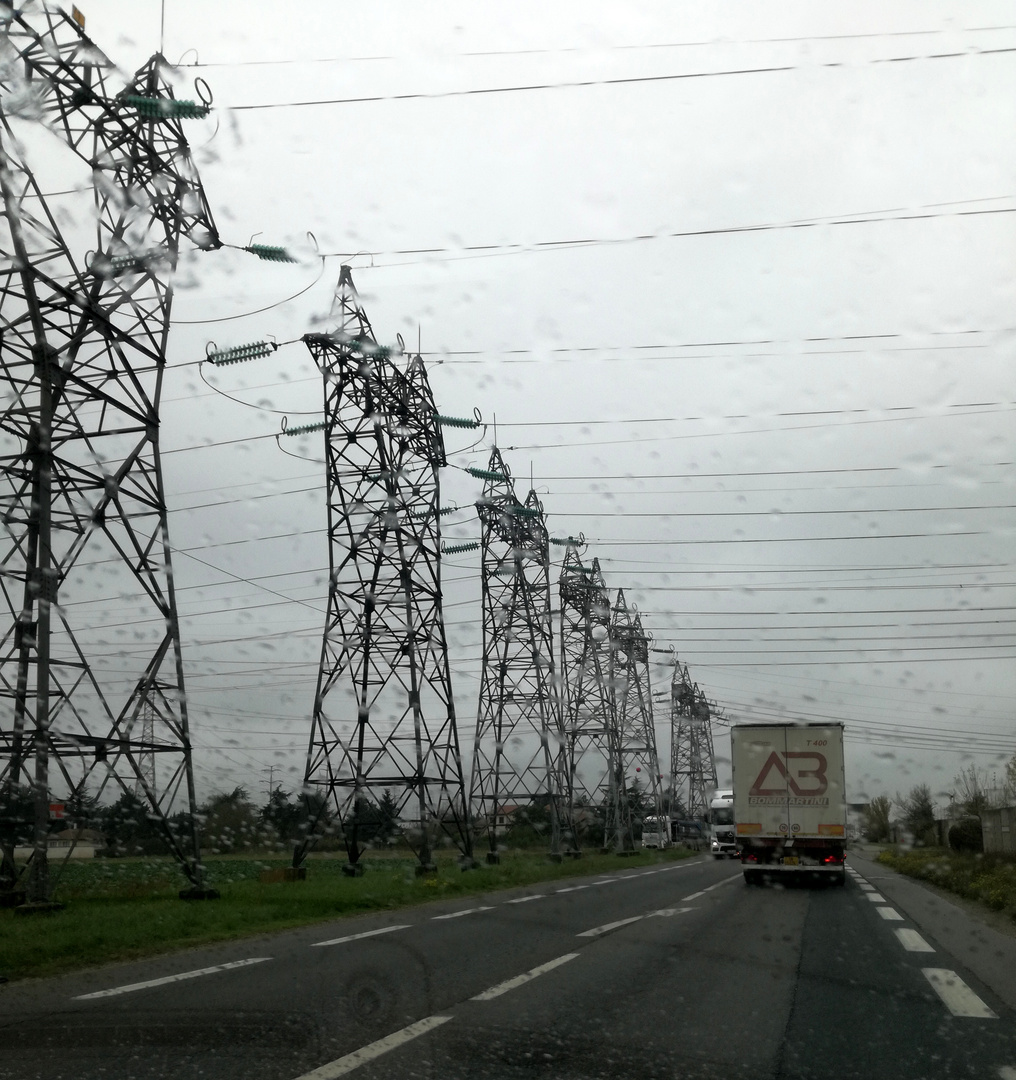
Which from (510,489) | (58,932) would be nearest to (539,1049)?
(58,932)

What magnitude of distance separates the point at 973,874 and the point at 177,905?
16659mm

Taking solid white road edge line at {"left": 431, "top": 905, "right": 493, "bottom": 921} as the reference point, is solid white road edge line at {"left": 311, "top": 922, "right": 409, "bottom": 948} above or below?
above

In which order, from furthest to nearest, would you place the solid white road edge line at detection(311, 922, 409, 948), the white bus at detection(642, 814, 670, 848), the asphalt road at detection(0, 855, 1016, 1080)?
the white bus at detection(642, 814, 670, 848) < the solid white road edge line at detection(311, 922, 409, 948) < the asphalt road at detection(0, 855, 1016, 1080)

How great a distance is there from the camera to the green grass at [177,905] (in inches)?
465

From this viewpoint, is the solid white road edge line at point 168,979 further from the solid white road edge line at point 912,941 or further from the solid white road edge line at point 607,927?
the solid white road edge line at point 912,941

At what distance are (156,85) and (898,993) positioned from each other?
702 inches

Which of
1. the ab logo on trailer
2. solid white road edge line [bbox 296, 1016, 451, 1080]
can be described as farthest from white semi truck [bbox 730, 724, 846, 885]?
solid white road edge line [bbox 296, 1016, 451, 1080]

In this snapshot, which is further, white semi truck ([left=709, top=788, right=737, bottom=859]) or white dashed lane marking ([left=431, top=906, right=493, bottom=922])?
white semi truck ([left=709, top=788, right=737, bottom=859])

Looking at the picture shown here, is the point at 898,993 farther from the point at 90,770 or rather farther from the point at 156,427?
the point at 156,427

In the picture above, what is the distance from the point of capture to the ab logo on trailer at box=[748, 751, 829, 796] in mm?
23000

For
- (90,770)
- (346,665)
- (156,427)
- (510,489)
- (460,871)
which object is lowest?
(460,871)

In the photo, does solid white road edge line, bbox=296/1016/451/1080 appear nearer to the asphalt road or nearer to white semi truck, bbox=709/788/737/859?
the asphalt road

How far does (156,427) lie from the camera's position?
18.1 metres

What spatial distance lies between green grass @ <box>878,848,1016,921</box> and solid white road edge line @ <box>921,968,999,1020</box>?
683 centimetres
